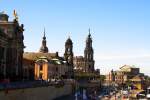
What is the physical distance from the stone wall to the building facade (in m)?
6.43

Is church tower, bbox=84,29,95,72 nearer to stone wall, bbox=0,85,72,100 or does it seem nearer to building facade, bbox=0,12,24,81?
stone wall, bbox=0,85,72,100

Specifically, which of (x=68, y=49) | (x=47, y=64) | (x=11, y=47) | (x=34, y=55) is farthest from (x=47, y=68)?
(x=11, y=47)

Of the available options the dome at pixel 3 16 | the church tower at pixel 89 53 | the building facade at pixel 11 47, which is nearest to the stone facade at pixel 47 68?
the building facade at pixel 11 47

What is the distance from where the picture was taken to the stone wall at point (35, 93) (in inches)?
2021

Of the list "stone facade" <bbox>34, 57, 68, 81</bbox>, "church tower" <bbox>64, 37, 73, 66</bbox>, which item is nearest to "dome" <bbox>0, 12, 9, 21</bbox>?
"stone facade" <bbox>34, 57, 68, 81</bbox>

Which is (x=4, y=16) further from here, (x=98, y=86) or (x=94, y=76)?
(x=94, y=76)

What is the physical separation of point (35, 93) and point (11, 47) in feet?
66.9

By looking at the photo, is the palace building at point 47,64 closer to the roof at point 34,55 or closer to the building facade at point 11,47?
the roof at point 34,55

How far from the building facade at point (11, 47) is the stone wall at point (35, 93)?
6425mm

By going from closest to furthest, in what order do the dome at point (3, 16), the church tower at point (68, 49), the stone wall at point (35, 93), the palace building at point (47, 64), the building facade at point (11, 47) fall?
1. the stone wall at point (35, 93)
2. the building facade at point (11, 47)
3. the dome at point (3, 16)
4. the palace building at point (47, 64)
5. the church tower at point (68, 49)

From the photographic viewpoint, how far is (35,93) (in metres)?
67.2

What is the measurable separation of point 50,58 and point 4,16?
4145 centimetres

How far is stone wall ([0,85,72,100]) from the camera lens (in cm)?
5134

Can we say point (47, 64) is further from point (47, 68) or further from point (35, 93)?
point (35, 93)
